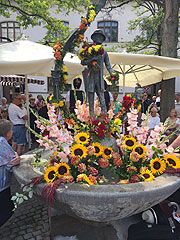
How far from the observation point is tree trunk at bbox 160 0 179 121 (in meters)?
6.28

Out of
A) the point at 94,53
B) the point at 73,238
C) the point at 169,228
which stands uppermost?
the point at 94,53

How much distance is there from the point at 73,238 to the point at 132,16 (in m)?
18.1

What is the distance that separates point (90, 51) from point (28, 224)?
7.67 feet

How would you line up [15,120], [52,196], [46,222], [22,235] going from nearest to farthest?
[52,196], [22,235], [46,222], [15,120]

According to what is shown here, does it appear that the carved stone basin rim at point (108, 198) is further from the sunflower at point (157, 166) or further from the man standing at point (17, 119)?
the man standing at point (17, 119)

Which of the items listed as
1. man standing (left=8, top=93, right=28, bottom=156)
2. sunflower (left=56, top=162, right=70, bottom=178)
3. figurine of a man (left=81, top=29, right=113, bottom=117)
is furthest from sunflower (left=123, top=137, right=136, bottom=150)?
man standing (left=8, top=93, right=28, bottom=156)

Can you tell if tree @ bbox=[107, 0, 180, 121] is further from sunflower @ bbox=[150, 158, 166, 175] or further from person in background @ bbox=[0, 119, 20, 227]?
person in background @ bbox=[0, 119, 20, 227]

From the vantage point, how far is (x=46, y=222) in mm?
2789

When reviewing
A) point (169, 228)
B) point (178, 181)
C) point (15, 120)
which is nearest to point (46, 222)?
point (169, 228)

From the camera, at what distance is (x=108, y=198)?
1.74 meters

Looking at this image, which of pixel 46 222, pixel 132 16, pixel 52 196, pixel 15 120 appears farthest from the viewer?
pixel 132 16

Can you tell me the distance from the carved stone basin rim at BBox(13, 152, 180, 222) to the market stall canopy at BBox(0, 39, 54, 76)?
271cm

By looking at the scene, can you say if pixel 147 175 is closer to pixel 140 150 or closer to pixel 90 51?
pixel 140 150

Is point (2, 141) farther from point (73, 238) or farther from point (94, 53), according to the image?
point (94, 53)
